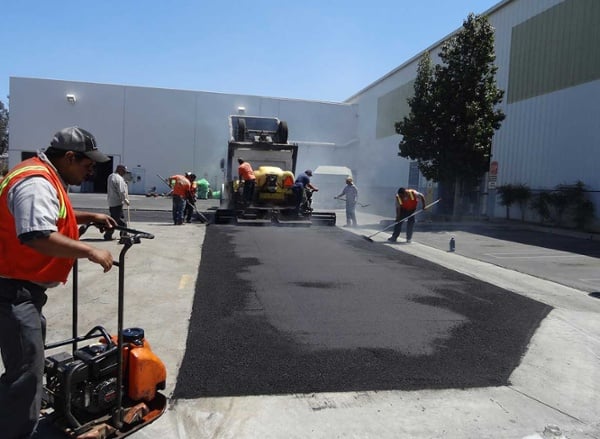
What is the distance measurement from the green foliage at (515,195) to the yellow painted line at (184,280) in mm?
15457

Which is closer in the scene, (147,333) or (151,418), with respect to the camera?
(151,418)

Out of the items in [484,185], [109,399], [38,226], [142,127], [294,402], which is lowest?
[294,402]

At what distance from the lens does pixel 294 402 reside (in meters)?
3.46

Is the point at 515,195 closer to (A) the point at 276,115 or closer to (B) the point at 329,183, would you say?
(B) the point at 329,183

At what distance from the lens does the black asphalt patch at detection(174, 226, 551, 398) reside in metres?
3.88

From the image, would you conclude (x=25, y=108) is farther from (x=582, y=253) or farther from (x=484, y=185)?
(x=582, y=253)

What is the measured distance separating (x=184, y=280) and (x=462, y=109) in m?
14.7

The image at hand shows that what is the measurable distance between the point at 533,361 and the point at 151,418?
335 cm

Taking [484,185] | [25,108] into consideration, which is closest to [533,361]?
[484,185]

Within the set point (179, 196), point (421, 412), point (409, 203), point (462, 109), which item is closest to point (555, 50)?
point (462, 109)

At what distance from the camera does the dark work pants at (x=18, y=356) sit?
7.76ft

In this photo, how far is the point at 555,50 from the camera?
1789 cm

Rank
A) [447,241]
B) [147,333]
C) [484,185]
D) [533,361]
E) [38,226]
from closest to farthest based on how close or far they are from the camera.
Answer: [38,226] → [533,361] → [147,333] → [447,241] → [484,185]

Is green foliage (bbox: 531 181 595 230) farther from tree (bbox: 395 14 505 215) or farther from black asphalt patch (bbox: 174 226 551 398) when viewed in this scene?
black asphalt patch (bbox: 174 226 551 398)
